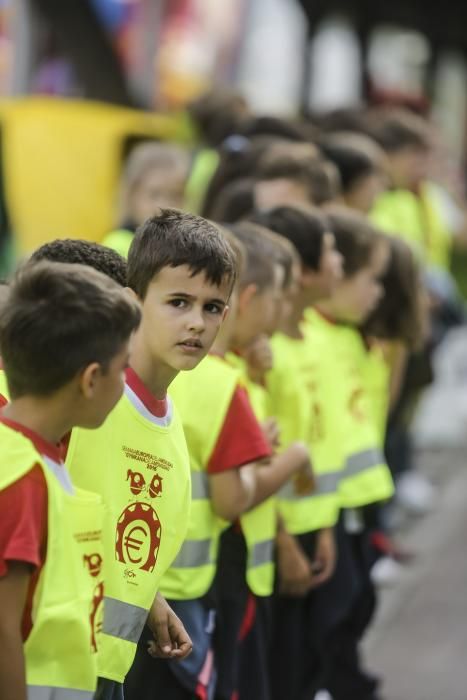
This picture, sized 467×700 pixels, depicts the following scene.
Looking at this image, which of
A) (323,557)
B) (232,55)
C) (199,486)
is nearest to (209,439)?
(199,486)

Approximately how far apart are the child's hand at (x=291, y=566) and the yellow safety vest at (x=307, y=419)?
0.44 ft

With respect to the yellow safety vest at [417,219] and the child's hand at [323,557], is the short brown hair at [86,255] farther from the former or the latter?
the yellow safety vest at [417,219]

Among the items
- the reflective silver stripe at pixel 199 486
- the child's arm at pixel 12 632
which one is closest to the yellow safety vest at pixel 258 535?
the reflective silver stripe at pixel 199 486

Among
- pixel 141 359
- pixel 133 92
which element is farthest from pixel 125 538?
pixel 133 92

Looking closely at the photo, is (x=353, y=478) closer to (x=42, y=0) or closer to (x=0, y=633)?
(x=0, y=633)

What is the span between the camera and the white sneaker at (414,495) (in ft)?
34.4

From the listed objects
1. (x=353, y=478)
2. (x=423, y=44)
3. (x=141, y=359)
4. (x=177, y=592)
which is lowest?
(x=423, y=44)

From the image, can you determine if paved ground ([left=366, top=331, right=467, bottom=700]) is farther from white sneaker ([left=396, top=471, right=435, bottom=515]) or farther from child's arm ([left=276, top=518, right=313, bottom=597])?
child's arm ([left=276, top=518, right=313, bottom=597])

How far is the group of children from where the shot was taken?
10.7ft

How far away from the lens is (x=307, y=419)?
581 centimetres

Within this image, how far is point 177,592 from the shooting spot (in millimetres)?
4602

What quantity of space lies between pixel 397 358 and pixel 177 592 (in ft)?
10.9

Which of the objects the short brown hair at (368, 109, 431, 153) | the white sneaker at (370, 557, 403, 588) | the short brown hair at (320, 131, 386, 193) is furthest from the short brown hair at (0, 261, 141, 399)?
the short brown hair at (368, 109, 431, 153)

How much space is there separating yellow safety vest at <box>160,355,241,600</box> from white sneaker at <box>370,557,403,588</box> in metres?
4.10
